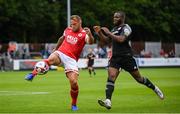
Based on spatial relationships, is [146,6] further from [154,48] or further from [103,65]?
[103,65]

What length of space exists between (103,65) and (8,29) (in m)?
13.5

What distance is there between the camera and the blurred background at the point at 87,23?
57.5 meters

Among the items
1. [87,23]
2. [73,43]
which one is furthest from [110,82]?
[87,23]

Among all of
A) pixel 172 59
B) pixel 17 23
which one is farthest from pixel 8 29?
pixel 172 59

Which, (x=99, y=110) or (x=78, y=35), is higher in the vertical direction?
(x=78, y=35)

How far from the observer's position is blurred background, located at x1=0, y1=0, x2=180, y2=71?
57.5 m

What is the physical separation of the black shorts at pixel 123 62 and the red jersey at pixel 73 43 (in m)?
0.94

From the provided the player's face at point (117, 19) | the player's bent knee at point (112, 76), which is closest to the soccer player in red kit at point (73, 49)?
the player's face at point (117, 19)

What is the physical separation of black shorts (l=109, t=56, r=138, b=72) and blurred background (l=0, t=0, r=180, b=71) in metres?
36.9

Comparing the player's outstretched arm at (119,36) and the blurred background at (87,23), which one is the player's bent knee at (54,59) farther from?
the blurred background at (87,23)

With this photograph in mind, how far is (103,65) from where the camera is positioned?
5659 centimetres

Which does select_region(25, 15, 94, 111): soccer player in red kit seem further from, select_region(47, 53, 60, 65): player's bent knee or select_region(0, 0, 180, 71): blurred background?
select_region(0, 0, 180, 71): blurred background

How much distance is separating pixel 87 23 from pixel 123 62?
5173 centimetres

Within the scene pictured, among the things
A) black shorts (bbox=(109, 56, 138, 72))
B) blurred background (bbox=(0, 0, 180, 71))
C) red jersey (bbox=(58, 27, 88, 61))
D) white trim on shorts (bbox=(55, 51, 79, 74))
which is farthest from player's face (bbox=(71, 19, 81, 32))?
blurred background (bbox=(0, 0, 180, 71))
